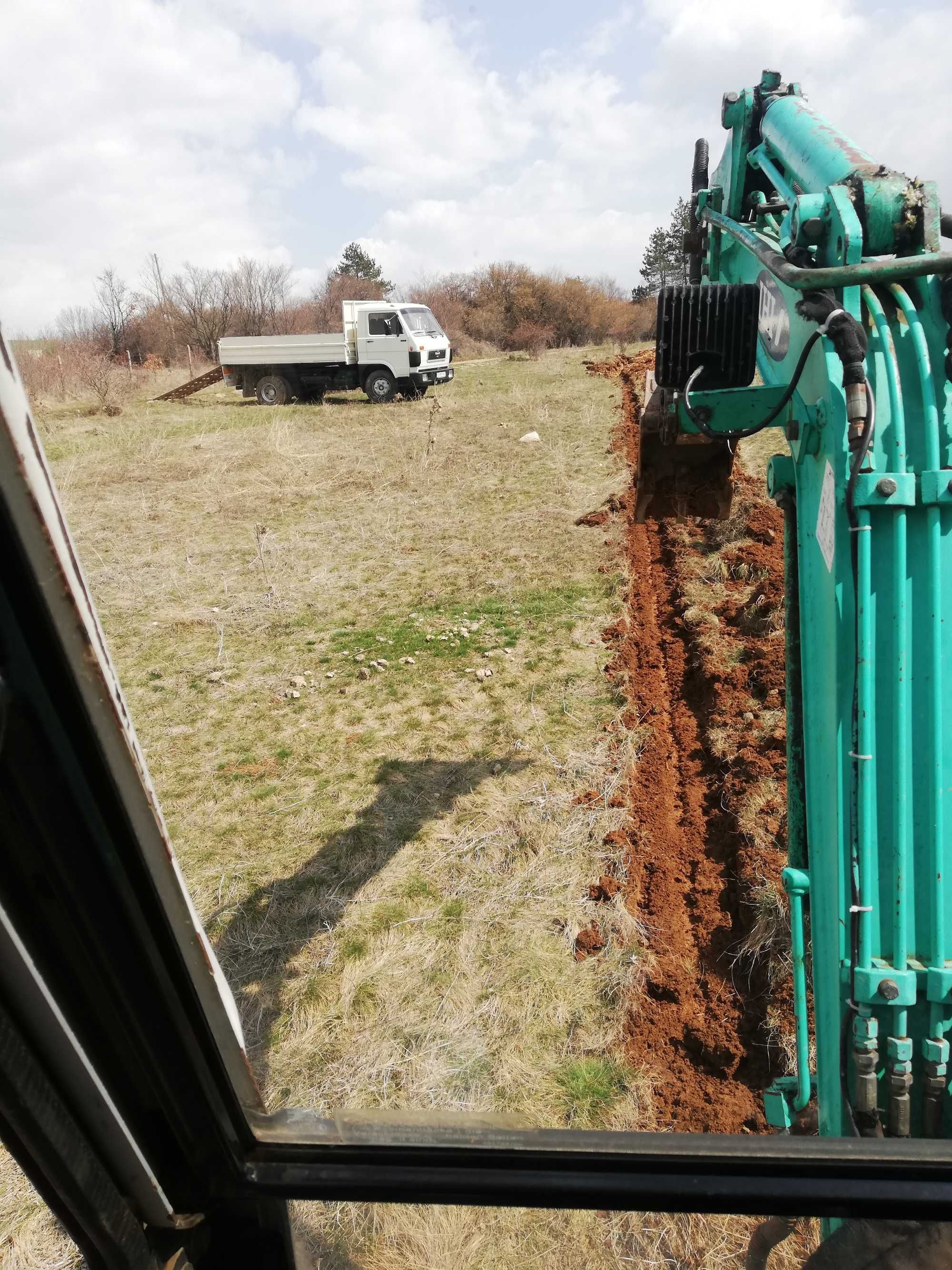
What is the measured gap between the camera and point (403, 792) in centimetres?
496

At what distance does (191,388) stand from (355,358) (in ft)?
18.8

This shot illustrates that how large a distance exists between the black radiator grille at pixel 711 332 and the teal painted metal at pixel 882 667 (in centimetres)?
49

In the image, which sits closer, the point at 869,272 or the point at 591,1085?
the point at 869,272

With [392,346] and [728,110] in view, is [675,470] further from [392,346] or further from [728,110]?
[392,346]

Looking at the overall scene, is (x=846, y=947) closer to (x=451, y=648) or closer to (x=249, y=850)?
(x=249, y=850)

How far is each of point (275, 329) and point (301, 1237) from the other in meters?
36.9

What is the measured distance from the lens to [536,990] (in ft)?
11.5

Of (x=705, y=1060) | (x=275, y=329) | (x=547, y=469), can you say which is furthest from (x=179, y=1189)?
(x=275, y=329)

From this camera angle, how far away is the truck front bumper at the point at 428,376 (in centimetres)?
1778

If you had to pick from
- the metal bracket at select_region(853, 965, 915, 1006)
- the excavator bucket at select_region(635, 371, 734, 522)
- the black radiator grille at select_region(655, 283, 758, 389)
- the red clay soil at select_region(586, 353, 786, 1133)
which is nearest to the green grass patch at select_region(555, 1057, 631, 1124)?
the red clay soil at select_region(586, 353, 786, 1133)

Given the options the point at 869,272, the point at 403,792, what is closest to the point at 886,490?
the point at 869,272

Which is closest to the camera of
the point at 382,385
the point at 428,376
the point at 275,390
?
the point at 382,385

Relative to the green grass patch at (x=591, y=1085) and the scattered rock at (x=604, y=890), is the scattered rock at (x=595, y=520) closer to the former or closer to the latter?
the scattered rock at (x=604, y=890)

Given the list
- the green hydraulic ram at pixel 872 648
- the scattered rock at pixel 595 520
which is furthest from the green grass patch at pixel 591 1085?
the scattered rock at pixel 595 520
